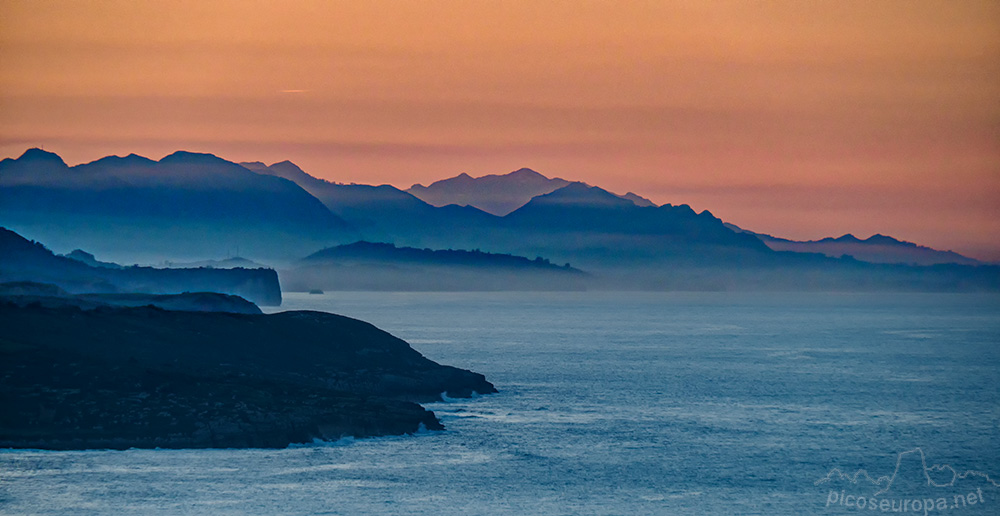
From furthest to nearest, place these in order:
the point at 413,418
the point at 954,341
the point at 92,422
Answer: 1. the point at 954,341
2. the point at 413,418
3. the point at 92,422

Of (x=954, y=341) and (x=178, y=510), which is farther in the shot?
(x=954, y=341)

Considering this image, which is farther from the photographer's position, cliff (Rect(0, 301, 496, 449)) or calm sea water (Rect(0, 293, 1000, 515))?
cliff (Rect(0, 301, 496, 449))

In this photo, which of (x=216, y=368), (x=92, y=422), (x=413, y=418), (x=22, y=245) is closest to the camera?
(x=92, y=422)

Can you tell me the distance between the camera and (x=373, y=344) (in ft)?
272

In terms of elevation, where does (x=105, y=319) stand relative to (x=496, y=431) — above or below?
above

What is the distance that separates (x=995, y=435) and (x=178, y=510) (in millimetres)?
44252

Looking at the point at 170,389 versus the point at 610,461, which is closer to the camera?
the point at 610,461

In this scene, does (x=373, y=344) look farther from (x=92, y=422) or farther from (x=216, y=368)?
(x=92, y=422)

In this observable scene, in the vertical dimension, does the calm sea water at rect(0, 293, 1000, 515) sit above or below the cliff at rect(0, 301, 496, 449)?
below

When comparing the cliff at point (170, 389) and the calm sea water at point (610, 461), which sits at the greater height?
the cliff at point (170, 389)

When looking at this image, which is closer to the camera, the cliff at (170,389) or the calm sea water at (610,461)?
the calm sea water at (610,461)

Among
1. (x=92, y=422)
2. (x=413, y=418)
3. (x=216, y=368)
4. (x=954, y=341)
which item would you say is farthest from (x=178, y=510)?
(x=954, y=341)

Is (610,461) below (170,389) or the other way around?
below

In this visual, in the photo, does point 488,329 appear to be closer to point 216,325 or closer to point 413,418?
point 216,325
